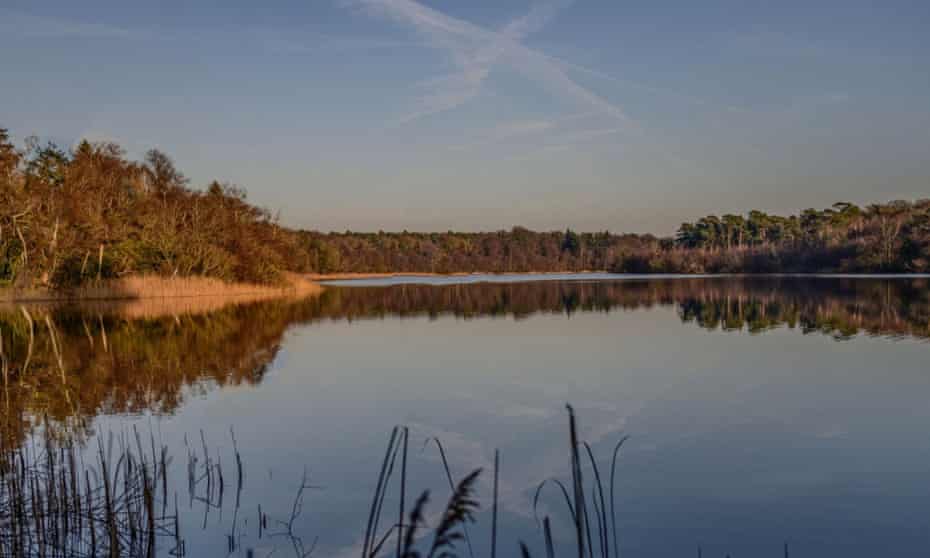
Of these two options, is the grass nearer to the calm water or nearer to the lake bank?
the calm water

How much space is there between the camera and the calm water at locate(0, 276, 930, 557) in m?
5.74

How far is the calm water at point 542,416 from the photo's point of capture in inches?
226

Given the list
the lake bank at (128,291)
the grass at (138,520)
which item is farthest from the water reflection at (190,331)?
the lake bank at (128,291)

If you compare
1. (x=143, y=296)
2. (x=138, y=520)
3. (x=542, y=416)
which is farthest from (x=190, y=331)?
(x=143, y=296)

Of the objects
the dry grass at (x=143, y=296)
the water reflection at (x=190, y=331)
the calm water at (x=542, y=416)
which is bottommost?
the calm water at (x=542, y=416)

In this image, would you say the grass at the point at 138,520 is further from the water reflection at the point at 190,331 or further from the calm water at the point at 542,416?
the water reflection at the point at 190,331

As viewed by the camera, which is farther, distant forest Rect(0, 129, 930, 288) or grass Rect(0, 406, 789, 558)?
distant forest Rect(0, 129, 930, 288)

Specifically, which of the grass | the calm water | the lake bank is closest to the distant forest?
the lake bank

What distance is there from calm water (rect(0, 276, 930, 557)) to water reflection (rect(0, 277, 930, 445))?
106 mm

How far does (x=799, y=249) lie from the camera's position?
262 feet

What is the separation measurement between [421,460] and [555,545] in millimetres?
2569

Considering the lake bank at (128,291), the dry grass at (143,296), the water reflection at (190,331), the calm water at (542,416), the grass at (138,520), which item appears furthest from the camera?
the lake bank at (128,291)

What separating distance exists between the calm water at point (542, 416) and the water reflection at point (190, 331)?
11 centimetres

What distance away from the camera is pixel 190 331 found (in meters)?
20.5
